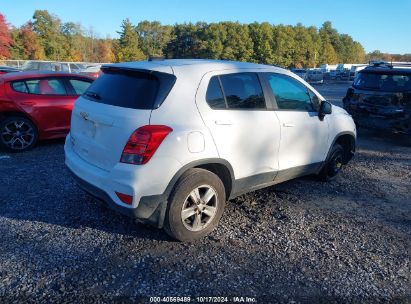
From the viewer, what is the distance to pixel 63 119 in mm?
6973

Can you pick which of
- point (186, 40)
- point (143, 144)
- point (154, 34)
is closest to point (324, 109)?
point (143, 144)

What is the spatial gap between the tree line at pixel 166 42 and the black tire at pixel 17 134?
4494cm

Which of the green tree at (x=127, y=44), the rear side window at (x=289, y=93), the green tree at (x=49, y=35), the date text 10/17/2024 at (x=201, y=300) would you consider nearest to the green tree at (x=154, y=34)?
the green tree at (x=127, y=44)

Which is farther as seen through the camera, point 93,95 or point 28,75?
point 28,75

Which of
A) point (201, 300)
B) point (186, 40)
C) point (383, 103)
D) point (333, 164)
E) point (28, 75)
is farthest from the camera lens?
point (186, 40)

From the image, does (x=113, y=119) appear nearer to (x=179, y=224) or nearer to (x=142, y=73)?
(x=142, y=73)

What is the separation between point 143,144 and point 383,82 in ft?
22.7

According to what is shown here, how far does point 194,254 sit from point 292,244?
3.29ft

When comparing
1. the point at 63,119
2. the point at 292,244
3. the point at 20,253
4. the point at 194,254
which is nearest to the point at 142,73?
the point at 194,254

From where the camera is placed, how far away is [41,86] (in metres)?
6.83

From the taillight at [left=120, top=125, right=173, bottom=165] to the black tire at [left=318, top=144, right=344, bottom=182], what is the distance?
3012mm

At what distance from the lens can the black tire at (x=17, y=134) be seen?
649cm

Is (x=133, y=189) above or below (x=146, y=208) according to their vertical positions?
above

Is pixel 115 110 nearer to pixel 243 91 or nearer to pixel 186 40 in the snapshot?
pixel 243 91
